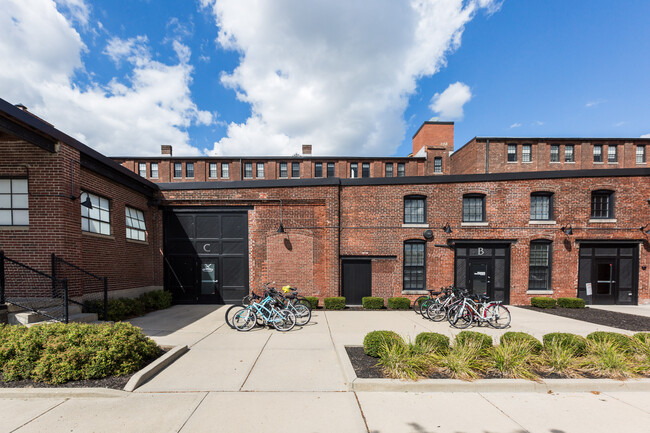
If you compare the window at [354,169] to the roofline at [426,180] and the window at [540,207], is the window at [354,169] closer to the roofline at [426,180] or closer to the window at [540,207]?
the roofline at [426,180]

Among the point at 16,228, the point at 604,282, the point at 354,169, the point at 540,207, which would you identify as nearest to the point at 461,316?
the point at 540,207

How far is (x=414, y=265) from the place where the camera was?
11359 millimetres

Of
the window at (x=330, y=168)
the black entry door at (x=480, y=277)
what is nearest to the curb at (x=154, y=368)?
the black entry door at (x=480, y=277)

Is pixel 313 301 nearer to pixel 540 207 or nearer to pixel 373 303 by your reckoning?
pixel 373 303

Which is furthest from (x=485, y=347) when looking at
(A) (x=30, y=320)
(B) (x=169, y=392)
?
(A) (x=30, y=320)

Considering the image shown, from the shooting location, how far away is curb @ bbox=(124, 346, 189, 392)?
4246mm

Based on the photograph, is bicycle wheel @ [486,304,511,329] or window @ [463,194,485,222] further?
window @ [463,194,485,222]

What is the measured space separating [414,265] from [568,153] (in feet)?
104

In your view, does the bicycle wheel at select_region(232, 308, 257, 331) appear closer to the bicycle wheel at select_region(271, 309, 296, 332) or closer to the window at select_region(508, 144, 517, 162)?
the bicycle wheel at select_region(271, 309, 296, 332)

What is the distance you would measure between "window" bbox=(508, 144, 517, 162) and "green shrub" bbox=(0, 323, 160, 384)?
116 feet

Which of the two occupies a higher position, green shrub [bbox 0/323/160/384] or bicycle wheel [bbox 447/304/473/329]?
green shrub [bbox 0/323/160/384]

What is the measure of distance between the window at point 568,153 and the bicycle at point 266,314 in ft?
122

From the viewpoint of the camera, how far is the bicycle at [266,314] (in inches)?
297

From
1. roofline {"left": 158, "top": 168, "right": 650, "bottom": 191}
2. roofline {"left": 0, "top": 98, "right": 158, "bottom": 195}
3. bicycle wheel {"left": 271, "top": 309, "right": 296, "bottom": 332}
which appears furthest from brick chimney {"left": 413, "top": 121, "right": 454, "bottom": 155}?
roofline {"left": 0, "top": 98, "right": 158, "bottom": 195}
